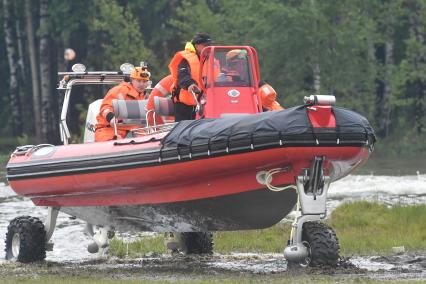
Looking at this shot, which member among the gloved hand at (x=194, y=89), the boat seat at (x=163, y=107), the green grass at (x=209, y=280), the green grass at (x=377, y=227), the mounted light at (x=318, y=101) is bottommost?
the green grass at (x=377, y=227)

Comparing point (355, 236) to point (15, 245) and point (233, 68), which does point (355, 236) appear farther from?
point (15, 245)

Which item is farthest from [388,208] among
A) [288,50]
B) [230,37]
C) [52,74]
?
[52,74]

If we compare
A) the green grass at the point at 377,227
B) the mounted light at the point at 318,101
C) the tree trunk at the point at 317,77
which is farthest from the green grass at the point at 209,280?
the tree trunk at the point at 317,77

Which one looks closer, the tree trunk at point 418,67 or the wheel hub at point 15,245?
the wheel hub at point 15,245

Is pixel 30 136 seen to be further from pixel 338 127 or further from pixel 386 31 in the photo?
pixel 338 127

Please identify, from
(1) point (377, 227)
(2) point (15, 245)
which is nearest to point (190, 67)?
(2) point (15, 245)

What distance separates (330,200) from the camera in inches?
869

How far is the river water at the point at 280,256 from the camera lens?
14562 millimetres

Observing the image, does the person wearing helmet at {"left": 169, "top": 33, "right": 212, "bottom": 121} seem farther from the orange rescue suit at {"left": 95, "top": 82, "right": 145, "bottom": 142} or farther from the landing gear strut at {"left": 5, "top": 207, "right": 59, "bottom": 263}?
the landing gear strut at {"left": 5, "top": 207, "right": 59, "bottom": 263}

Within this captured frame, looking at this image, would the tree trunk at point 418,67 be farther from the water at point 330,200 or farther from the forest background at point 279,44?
the water at point 330,200

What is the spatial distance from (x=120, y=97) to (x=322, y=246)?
4.31 m

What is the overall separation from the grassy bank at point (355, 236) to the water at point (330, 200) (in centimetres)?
72

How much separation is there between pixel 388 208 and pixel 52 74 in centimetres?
2983

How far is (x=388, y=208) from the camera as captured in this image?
19.2 meters
